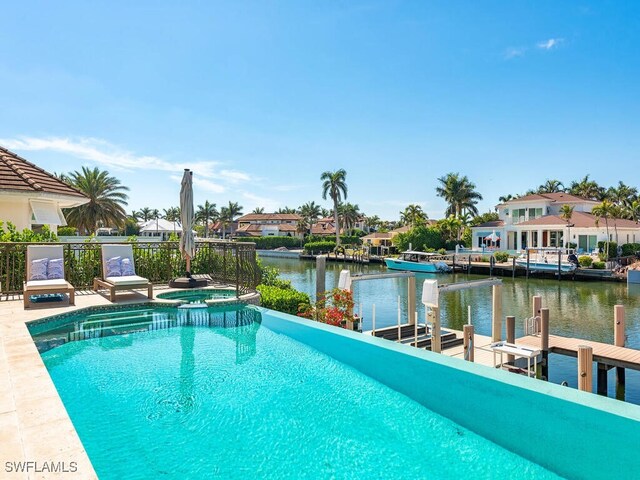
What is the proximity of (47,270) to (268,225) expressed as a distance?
81028 millimetres

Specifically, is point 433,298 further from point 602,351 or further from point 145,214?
point 145,214

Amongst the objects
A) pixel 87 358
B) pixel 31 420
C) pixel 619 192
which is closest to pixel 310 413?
pixel 31 420

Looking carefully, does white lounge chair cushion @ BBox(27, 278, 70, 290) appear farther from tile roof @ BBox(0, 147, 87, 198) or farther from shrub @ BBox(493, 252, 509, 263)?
shrub @ BBox(493, 252, 509, 263)

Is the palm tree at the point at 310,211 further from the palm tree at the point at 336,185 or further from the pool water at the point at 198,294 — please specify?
the pool water at the point at 198,294

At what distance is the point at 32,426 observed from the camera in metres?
3.15

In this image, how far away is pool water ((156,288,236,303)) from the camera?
10680 mm

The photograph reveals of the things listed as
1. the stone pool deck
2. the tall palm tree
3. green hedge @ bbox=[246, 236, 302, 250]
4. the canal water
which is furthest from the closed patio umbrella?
the tall palm tree

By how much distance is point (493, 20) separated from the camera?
14.4 m

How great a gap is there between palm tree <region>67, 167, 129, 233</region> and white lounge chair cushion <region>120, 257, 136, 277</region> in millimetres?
28447

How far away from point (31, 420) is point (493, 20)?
54.3 ft

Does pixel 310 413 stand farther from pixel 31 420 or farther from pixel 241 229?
pixel 241 229

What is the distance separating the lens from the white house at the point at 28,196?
528 inches

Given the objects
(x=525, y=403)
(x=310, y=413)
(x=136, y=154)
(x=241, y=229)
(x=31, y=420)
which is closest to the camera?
(x=31, y=420)

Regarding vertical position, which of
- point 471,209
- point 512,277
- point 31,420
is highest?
point 471,209
